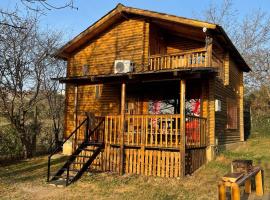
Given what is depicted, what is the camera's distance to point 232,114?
705 inches

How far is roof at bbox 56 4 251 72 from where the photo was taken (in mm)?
13667

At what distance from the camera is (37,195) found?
31.4 ft

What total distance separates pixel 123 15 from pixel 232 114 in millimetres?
7572

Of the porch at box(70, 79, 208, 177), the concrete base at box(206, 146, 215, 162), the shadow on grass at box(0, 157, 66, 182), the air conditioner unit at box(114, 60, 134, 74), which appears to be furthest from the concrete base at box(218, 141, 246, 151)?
the shadow on grass at box(0, 157, 66, 182)

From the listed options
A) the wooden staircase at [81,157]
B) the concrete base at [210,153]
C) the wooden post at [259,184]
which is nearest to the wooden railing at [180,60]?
the concrete base at [210,153]

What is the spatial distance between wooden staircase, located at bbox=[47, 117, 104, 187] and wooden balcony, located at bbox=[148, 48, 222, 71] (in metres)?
3.63

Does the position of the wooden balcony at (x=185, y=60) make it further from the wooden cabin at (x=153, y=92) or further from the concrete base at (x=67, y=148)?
the concrete base at (x=67, y=148)

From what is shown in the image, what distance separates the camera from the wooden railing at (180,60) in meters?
13.2

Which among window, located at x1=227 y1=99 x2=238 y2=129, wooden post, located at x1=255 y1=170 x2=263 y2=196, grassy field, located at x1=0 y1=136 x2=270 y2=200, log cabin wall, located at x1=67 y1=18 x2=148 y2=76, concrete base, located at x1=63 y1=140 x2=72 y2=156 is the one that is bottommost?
grassy field, located at x1=0 y1=136 x2=270 y2=200

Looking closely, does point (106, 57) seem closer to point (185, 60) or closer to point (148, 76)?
point (185, 60)

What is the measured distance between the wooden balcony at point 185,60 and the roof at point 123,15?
971mm

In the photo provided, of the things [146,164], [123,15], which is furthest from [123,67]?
[146,164]

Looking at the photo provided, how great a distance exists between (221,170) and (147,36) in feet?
23.4

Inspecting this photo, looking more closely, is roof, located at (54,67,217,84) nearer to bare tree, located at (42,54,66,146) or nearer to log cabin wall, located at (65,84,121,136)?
log cabin wall, located at (65,84,121,136)
